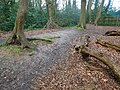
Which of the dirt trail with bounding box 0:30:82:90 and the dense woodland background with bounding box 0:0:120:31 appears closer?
the dirt trail with bounding box 0:30:82:90

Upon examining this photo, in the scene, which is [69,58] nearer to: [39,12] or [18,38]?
[18,38]

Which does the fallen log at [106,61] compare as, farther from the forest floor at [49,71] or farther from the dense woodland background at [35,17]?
the dense woodland background at [35,17]

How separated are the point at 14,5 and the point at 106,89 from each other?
16.4m

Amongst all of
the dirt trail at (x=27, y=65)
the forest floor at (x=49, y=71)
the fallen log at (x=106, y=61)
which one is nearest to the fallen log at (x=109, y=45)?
the forest floor at (x=49, y=71)

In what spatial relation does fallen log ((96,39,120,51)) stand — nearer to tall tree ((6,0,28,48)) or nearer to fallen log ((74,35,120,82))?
fallen log ((74,35,120,82))

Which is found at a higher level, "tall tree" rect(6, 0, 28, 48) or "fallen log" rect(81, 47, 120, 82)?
"tall tree" rect(6, 0, 28, 48)

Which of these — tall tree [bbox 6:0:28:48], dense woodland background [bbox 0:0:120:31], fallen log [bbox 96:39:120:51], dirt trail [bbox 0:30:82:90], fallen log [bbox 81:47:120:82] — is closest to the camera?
dirt trail [bbox 0:30:82:90]

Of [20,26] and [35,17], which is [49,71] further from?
Result: [35,17]

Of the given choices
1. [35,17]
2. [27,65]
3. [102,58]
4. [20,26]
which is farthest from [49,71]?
[35,17]

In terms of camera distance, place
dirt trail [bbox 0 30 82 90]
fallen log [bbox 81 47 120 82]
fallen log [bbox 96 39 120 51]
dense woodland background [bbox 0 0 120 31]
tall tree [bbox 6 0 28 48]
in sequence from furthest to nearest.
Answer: dense woodland background [bbox 0 0 120 31] → fallen log [bbox 96 39 120 51] → tall tree [bbox 6 0 28 48] → fallen log [bbox 81 47 120 82] → dirt trail [bbox 0 30 82 90]

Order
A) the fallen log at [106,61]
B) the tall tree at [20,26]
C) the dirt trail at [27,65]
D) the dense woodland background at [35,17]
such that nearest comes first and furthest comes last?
the dirt trail at [27,65]
the fallen log at [106,61]
the tall tree at [20,26]
the dense woodland background at [35,17]

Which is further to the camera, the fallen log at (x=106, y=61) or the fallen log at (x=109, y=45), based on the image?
the fallen log at (x=109, y=45)


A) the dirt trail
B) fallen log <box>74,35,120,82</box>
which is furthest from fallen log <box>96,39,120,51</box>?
fallen log <box>74,35,120,82</box>

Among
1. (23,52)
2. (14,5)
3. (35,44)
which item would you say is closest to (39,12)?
(14,5)
